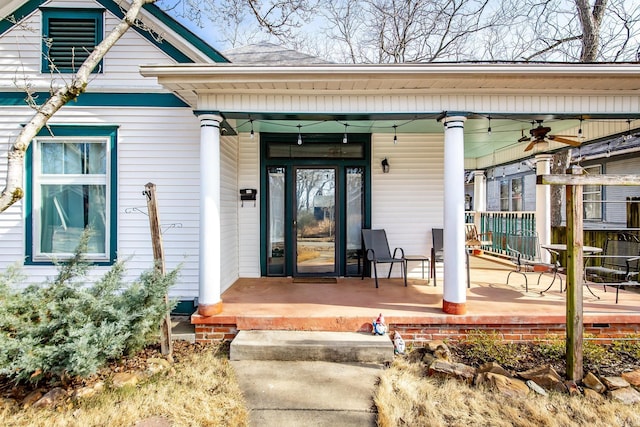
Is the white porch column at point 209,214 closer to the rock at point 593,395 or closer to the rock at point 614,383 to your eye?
the rock at point 593,395

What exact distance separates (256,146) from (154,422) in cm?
431

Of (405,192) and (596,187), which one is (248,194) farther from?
(596,187)

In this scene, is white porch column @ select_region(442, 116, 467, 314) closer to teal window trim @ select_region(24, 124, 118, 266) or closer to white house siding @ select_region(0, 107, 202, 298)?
white house siding @ select_region(0, 107, 202, 298)

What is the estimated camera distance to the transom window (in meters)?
4.78

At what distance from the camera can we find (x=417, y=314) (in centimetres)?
398

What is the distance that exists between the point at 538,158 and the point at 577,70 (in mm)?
3613

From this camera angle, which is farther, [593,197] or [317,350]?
[593,197]

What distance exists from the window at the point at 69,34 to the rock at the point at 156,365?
3.96 metres

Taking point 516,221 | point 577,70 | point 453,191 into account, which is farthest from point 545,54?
point 453,191

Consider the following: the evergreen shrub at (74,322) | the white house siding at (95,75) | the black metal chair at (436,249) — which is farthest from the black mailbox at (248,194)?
the black metal chair at (436,249)

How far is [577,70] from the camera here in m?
3.59

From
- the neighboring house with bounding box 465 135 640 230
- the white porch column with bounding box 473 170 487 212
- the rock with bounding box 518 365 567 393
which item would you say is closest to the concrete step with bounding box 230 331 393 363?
the rock with bounding box 518 365 567 393

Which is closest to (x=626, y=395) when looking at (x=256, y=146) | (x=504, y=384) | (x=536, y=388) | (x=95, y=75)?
(x=536, y=388)

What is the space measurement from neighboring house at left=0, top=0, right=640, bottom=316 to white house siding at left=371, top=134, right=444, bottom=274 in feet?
0.06
